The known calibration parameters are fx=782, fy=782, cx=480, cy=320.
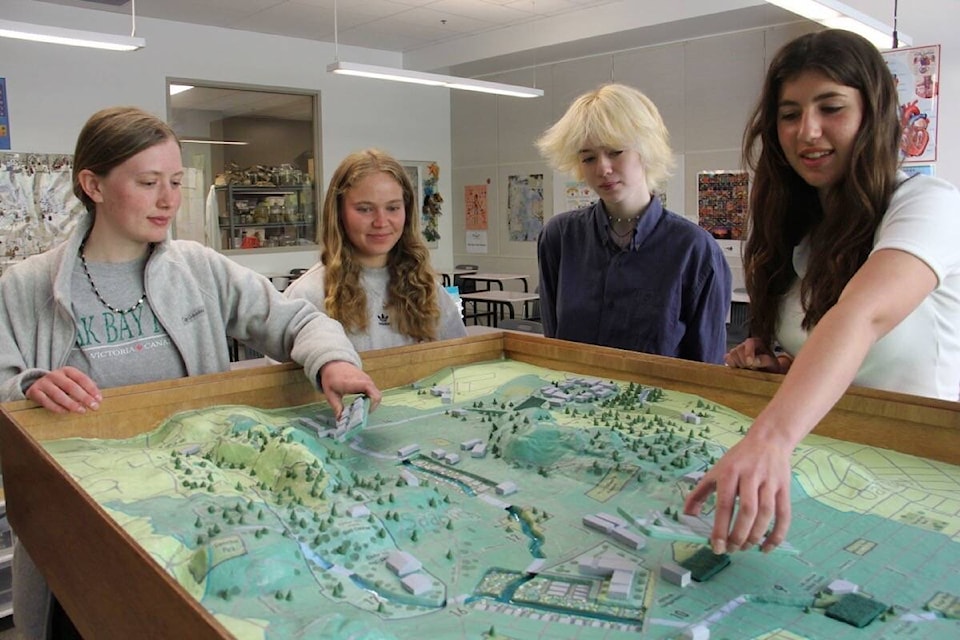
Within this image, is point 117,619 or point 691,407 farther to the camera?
point 691,407

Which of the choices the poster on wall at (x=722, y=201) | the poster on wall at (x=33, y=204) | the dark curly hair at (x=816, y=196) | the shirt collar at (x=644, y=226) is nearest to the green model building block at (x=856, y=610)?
the dark curly hair at (x=816, y=196)

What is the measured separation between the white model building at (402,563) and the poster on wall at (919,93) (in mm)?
5244

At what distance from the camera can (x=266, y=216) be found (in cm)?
866

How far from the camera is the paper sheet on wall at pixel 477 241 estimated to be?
999 cm

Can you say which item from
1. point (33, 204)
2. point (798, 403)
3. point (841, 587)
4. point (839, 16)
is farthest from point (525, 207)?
point (841, 587)

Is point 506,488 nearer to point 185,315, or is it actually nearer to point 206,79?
point 185,315

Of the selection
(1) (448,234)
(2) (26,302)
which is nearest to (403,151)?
(1) (448,234)

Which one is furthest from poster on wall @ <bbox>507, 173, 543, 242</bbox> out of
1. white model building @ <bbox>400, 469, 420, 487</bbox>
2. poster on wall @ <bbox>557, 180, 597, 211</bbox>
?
white model building @ <bbox>400, 469, 420, 487</bbox>

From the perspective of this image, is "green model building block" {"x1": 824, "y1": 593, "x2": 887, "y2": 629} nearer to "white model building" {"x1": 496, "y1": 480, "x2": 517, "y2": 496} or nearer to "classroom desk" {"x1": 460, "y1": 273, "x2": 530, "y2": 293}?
"white model building" {"x1": 496, "y1": 480, "x2": 517, "y2": 496}

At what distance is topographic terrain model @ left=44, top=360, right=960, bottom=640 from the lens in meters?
0.91

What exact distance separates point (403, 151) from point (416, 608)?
9139mm

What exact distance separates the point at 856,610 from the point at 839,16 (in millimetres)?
4659

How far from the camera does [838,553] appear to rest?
1.05m

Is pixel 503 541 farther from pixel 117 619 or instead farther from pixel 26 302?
pixel 26 302
